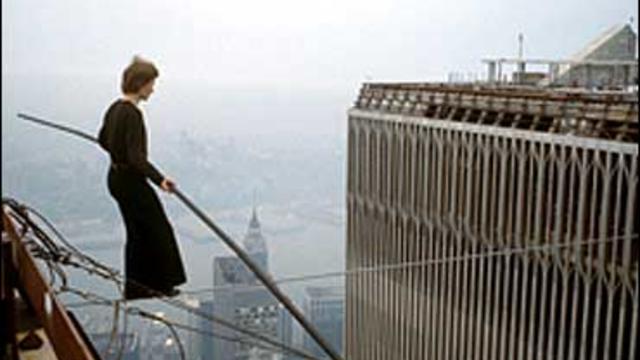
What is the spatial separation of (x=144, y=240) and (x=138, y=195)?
23 centimetres

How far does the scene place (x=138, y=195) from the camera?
4410 mm

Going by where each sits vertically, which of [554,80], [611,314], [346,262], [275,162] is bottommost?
[346,262]

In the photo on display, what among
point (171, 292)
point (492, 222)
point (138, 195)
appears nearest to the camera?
point (138, 195)

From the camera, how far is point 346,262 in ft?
96.8

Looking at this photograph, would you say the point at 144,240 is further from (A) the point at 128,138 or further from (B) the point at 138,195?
(A) the point at 128,138

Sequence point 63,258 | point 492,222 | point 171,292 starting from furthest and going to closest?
point 492,222
point 171,292
point 63,258

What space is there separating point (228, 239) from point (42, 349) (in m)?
0.73

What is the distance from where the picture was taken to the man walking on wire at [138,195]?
4.21m

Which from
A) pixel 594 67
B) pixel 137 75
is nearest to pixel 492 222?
pixel 594 67

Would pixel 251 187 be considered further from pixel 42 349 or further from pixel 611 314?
pixel 42 349

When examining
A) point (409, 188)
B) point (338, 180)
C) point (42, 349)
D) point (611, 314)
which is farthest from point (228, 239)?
point (338, 180)

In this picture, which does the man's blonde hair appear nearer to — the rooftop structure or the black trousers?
the black trousers

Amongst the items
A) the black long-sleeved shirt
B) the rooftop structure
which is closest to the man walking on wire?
the black long-sleeved shirt

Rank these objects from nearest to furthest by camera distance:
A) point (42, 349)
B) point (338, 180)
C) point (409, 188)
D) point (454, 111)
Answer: point (42, 349)
point (454, 111)
point (409, 188)
point (338, 180)
